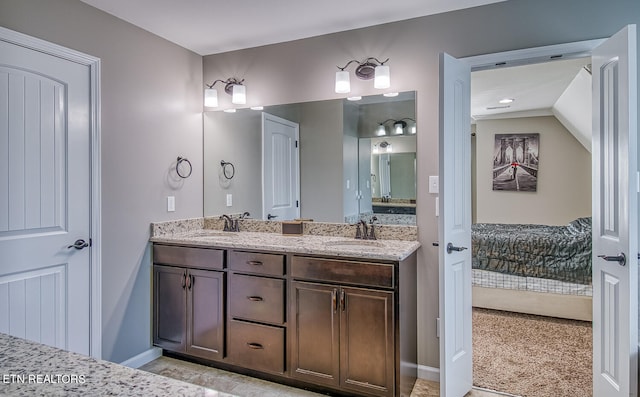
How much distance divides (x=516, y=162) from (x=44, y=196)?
5.96m

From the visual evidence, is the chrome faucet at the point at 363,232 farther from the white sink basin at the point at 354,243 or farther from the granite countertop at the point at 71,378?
the granite countertop at the point at 71,378

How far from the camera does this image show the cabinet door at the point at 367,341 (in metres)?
2.13

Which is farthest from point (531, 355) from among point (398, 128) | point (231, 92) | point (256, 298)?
point (231, 92)

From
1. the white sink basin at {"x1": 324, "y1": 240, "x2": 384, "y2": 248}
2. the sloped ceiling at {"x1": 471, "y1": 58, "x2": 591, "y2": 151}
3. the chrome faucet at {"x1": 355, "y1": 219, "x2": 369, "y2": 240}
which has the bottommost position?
the white sink basin at {"x1": 324, "y1": 240, "x2": 384, "y2": 248}

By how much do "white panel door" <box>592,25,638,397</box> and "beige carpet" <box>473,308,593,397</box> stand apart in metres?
0.39

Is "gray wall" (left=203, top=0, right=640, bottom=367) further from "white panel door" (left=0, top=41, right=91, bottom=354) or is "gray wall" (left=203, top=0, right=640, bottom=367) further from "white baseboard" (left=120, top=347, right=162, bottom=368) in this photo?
"white baseboard" (left=120, top=347, right=162, bottom=368)

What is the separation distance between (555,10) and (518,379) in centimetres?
236

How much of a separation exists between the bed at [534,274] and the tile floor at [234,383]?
163cm

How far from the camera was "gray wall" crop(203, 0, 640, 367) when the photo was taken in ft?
7.38

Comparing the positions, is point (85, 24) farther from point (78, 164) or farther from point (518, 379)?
point (518, 379)

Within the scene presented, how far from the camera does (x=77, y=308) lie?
238cm

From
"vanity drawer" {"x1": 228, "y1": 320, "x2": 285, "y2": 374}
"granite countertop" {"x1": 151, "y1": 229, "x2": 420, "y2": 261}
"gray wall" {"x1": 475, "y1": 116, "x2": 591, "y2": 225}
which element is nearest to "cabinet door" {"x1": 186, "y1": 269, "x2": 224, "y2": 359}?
"vanity drawer" {"x1": 228, "y1": 320, "x2": 285, "y2": 374}

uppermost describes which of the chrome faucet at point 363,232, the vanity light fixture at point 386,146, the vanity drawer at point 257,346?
the vanity light fixture at point 386,146

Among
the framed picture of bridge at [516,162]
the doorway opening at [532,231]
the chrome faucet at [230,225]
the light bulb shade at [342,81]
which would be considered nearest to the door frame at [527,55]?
the doorway opening at [532,231]
